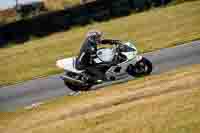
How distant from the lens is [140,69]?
66.2 ft

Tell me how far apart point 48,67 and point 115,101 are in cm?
1025

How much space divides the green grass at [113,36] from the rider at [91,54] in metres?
5.02

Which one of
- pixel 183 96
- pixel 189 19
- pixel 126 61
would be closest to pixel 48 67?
pixel 126 61

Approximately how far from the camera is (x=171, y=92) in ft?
52.3

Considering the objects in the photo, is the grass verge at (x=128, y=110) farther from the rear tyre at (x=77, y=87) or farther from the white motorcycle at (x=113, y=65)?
the rear tyre at (x=77, y=87)

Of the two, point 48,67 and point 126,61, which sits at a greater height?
point 126,61

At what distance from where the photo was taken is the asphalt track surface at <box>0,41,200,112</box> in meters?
20.5

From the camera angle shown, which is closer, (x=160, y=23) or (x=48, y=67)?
(x=48, y=67)

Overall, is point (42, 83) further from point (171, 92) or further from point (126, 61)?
point (171, 92)

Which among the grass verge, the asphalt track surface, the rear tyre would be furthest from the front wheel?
the rear tyre

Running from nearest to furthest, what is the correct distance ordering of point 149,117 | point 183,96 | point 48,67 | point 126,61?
point 149,117 < point 183,96 < point 126,61 < point 48,67

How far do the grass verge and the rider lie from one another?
108 centimetres

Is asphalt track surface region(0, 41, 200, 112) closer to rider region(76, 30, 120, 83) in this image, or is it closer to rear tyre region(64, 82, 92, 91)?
rear tyre region(64, 82, 92, 91)

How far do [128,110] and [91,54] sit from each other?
5151mm
